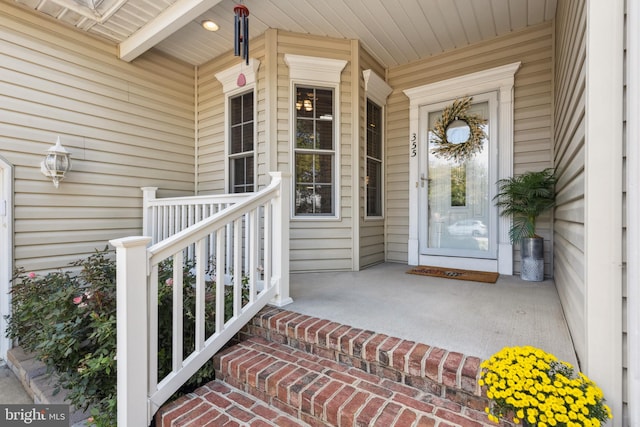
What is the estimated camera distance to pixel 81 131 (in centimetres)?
326

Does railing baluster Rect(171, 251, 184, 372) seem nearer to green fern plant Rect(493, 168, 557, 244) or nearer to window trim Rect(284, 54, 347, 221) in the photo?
window trim Rect(284, 54, 347, 221)

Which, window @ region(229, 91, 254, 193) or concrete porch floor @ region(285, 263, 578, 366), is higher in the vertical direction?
window @ region(229, 91, 254, 193)

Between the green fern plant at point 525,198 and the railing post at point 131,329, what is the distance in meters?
3.36

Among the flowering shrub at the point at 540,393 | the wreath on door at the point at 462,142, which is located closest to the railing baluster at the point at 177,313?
the flowering shrub at the point at 540,393

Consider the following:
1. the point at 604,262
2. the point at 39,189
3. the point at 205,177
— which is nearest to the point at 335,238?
the point at 205,177

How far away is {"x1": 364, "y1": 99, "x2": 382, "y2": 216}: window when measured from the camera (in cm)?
398

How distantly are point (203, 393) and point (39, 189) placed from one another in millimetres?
2808

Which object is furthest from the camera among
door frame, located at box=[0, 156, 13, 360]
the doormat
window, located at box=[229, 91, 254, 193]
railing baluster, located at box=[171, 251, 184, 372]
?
window, located at box=[229, 91, 254, 193]

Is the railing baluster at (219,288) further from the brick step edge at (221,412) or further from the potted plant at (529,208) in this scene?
the potted plant at (529,208)

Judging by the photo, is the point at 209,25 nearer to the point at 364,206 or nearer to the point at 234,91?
the point at 234,91

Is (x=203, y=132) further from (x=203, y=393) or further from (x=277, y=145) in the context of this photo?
(x=203, y=393)

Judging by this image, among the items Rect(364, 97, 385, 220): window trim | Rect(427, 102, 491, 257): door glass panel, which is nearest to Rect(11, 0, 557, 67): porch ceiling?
Rect(364, 97, 385, 220): window trim

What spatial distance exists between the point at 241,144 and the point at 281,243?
2.18 m

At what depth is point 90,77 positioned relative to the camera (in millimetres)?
3332
